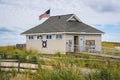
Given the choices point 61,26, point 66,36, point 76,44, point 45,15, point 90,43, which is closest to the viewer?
point 66,36

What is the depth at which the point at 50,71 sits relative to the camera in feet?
51.2

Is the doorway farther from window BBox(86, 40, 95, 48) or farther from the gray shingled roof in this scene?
window BBox(86, 40, 95, 48)

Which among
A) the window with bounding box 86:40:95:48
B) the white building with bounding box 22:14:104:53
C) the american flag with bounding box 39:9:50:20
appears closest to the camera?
the white building with bounding box 22:14:104:53

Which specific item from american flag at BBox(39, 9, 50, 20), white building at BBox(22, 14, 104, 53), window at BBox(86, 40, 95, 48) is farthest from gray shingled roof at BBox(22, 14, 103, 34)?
window at BBox(86, 40, 95, 48)

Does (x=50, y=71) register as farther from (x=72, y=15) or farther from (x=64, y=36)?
(x=72, y=15)

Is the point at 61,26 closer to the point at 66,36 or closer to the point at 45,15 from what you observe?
the point at 66,36

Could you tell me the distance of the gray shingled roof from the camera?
47.4m

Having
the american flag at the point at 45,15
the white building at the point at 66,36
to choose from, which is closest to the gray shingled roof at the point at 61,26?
the white building at the point at 66,36

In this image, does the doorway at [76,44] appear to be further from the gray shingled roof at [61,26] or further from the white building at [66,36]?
the gray shingled roof at [61,26]

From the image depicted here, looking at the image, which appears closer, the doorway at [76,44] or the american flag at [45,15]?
the doorway at [76,44]

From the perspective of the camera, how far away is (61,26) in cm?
4803

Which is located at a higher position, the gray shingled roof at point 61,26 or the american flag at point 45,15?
the american flag at point 45,15

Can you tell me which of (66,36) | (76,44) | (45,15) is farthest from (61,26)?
(45,15)

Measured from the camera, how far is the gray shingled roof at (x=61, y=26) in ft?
155
